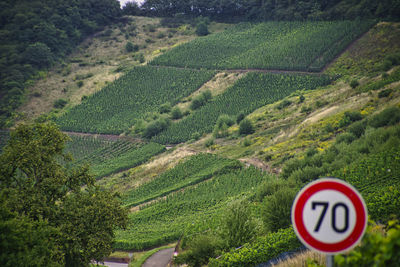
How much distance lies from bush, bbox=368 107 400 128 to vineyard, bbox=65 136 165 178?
111 ft

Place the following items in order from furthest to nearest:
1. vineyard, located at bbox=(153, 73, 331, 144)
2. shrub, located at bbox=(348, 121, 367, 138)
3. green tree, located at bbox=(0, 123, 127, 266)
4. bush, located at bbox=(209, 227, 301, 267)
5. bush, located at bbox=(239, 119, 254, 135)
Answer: vineyard, located at bbox=(153, 73, 331, 144)
bush, located at bbox=(239, 119, 254, 135)
shrub, located at bbox=(348, 121, 367, 138)
green tree, located at bbox=(0, 123, 127, 266)
bush, located at bbox=(209, 227, 301, 267)

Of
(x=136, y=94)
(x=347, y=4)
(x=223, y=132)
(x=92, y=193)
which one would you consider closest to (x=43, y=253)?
(x=92, y=193)

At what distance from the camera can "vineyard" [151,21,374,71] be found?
82500 mm

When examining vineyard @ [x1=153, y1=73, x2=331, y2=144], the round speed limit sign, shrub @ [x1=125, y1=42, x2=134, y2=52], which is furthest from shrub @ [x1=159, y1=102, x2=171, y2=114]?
the round speed limit sign

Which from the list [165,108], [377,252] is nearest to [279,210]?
[377,252]

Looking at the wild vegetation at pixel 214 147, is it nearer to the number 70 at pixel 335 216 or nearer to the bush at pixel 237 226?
the bush at pixel 237 226

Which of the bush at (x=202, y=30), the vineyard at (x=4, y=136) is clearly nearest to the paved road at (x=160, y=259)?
the vineyard at (x=4, y=136)

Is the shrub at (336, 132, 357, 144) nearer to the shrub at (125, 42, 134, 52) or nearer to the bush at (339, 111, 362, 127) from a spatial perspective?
the bush at (339, 111, 362, 127)

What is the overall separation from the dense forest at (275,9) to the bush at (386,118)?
53.6m

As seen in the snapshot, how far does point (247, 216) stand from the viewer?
19.1m

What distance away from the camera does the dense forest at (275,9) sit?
8821 centimetres

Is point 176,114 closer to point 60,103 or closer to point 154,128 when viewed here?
point 154,128

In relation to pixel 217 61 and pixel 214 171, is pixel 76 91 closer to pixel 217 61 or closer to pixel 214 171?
pixel 217 61

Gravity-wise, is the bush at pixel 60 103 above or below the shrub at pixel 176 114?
above
